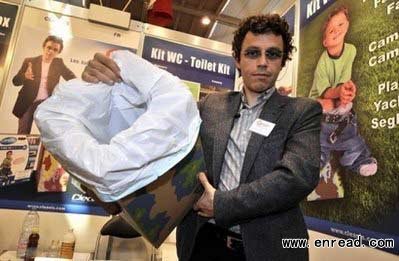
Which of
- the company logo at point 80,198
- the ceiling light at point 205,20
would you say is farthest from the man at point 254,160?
the ceiling light at point 205,20

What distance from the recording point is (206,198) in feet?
2.88

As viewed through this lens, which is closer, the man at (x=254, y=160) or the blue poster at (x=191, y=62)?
the man at (x=254, y=160)

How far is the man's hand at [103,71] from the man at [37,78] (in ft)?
4.02

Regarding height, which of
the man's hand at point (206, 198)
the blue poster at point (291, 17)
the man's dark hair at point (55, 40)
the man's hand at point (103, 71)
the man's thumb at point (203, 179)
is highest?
the blue poster at point (291, 17)

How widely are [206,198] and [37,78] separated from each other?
1.55 meters

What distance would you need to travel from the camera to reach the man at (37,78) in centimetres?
187

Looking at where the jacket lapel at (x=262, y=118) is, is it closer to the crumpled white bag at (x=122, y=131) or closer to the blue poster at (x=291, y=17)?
the crumpled white bag at (x=122, y=131)

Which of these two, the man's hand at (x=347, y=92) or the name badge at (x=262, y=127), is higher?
the man's hand at (x=347, y=92)

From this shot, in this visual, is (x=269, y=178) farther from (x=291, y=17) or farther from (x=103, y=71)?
(x=291, y=17)

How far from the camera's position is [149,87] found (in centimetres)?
80

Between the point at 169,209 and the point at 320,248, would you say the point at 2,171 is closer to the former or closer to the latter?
the point at 169,209

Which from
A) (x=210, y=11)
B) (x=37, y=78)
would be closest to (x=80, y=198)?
(x=37, y=78)

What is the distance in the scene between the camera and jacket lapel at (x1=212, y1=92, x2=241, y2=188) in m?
0.96

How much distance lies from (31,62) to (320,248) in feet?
6.46
